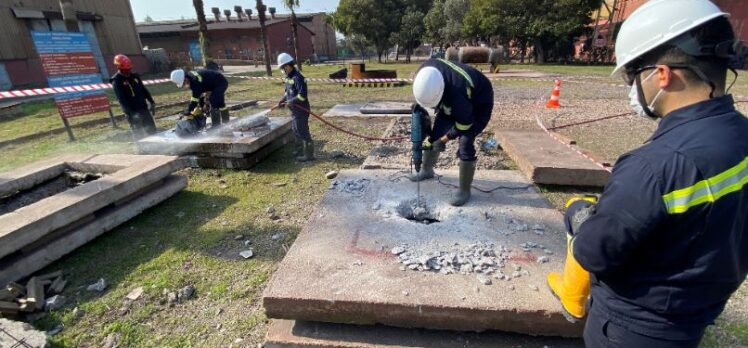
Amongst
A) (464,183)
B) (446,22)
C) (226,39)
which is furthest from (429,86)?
(226,39)

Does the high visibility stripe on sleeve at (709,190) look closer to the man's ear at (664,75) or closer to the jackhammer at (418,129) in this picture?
the man's ear at (664,75)

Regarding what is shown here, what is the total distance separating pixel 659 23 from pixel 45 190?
241 inches

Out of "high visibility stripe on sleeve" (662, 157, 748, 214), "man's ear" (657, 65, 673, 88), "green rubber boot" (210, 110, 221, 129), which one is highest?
"man's ear" (657, 65, 673, 88)

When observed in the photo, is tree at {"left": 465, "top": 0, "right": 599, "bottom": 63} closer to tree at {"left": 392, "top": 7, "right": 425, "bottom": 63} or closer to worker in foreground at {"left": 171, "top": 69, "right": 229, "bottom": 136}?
tree at {"left": 392, "top": 7, "right": 425, "bottom": 63}

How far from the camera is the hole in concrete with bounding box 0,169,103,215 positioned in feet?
13.9

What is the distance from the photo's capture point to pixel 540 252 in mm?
2721

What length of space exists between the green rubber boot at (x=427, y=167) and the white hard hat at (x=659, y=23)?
275 centimetres

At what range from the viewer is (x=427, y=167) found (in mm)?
4121

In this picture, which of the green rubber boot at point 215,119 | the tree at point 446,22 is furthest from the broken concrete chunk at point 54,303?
the tree at point 446,22

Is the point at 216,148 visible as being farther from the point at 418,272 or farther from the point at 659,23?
the point at 659,23

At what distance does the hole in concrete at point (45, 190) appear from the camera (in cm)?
425

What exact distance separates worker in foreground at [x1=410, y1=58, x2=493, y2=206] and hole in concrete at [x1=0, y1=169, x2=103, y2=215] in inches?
168

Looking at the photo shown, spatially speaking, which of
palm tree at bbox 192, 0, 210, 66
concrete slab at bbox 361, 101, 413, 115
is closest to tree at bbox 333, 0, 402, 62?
palm tree at bbox 192, 0, 210, 66

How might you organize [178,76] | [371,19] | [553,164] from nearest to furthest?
[553,164] → [178,76] → [371,19]
